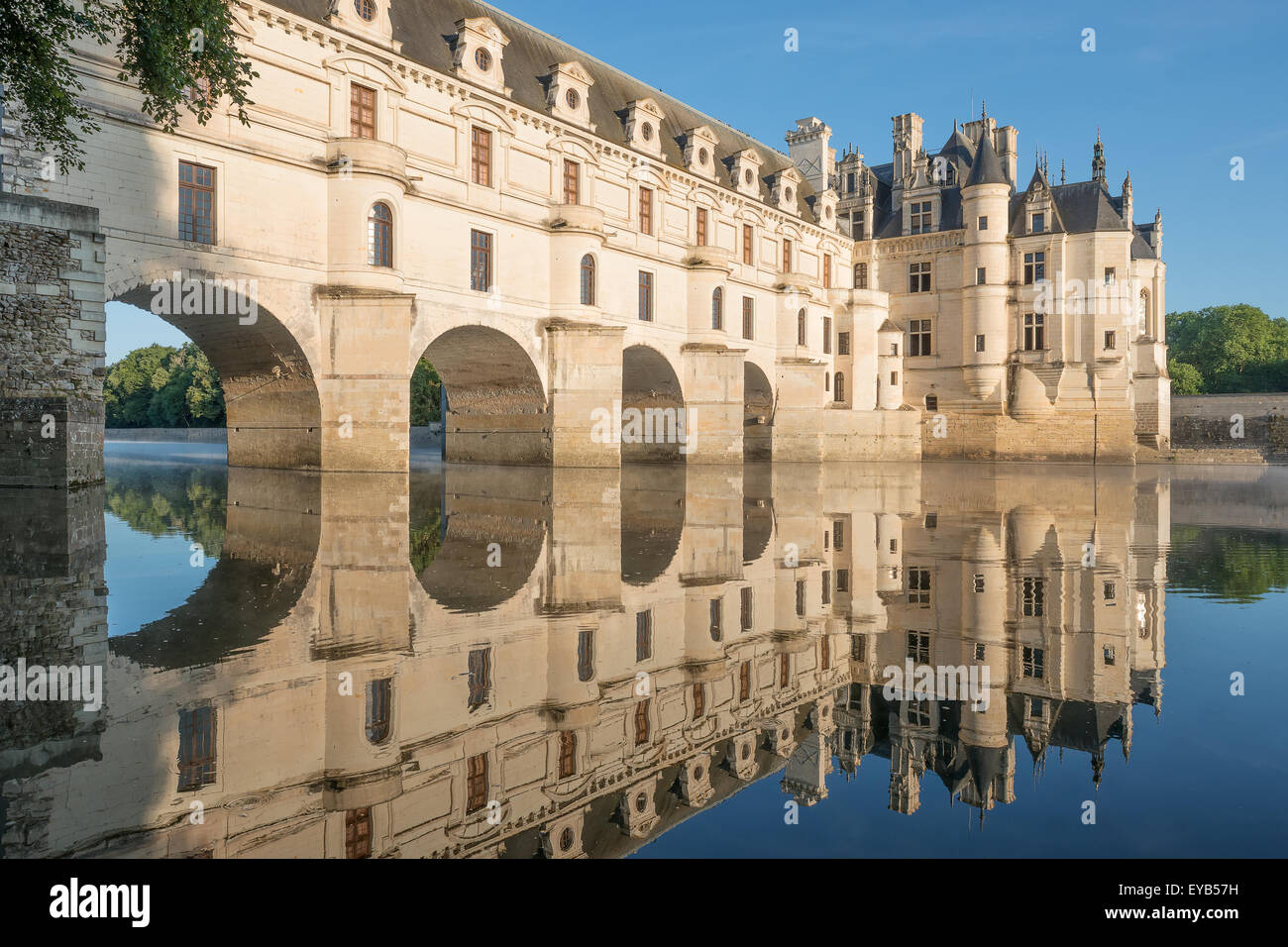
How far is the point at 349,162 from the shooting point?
21.4 metres

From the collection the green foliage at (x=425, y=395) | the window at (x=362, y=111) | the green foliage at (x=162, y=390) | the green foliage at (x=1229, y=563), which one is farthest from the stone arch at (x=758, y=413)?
the green foliage at (x=162, y=390)

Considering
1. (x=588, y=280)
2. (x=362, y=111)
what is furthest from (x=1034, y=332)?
(x=362, y=111)

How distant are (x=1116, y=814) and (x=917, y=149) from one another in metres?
50.7

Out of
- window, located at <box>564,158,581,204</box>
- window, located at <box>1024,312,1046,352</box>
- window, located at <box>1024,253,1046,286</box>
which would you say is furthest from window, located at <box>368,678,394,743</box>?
window, located at <box>1024,253,1046,286</box>

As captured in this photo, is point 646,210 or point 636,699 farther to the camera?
point 646,210

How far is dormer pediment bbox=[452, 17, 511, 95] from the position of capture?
993 inches

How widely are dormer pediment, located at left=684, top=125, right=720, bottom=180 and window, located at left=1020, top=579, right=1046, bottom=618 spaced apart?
96.3ft

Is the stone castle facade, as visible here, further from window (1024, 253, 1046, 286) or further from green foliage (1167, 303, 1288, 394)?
green foliage (1167, 303, 1288, 394)

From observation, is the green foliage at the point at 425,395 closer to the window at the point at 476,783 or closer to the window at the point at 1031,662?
the window at the point at 1031,662

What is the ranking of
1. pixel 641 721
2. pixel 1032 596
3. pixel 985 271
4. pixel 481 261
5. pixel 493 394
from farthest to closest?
pixel 985 271 → pixel 493 394 → pixel 481 261 → pixel 1032 596 → pixel 641 721

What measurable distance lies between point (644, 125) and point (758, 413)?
46.2 ft

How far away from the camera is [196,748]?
3.68 meters

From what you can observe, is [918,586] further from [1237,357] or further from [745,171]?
[1237,357]
